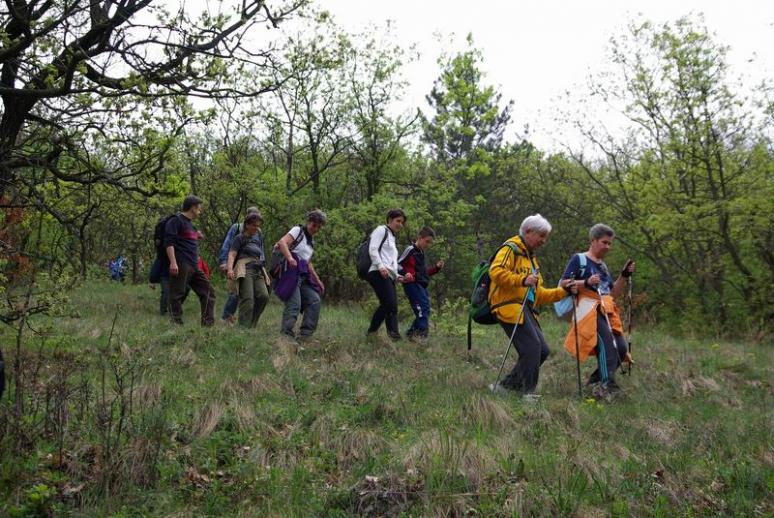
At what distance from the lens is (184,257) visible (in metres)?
8.40

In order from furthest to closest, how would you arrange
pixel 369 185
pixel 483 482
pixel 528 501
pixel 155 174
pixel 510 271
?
pixel 369 185, pixel 155 174, pixel 510 271, pixel 483 482, pixel 528 501

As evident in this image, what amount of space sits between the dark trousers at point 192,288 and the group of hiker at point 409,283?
1 centimetres

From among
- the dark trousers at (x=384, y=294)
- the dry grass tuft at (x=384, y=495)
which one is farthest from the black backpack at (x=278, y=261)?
the dry grass tuft at (x=384, y=495)

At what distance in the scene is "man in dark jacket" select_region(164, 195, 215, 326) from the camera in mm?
8305

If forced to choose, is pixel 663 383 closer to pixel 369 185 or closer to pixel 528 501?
pixel 528 501

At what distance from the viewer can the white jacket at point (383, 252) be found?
26.2 feet

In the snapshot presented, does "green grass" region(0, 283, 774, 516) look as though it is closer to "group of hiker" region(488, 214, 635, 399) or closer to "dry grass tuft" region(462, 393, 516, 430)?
"dry grass tuft" region(462, 393, 516, 430)

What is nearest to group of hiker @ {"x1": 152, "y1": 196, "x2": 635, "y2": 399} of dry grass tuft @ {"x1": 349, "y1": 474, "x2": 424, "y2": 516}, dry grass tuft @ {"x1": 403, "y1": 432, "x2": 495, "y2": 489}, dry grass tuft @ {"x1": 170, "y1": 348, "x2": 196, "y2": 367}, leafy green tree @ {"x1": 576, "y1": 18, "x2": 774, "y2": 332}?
dry grass tuft @ {"x1": 170, "y1": 348, "x2": 196, "y2": 367}

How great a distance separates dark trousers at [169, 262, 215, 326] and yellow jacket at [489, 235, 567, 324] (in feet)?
14.3

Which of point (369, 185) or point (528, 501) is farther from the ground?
point (369, 185)

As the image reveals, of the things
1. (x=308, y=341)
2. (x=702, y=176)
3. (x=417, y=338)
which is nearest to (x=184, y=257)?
(x=308, y=341)

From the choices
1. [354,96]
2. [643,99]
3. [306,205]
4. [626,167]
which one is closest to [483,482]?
[306,205]

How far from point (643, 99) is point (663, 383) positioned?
13969 millimetres

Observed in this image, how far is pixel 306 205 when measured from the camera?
18.2 metres
